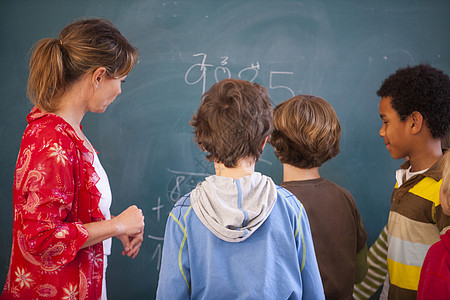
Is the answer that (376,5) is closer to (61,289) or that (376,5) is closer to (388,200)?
(388,200)

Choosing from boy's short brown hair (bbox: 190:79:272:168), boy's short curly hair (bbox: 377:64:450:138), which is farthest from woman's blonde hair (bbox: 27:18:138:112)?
boy's short curly hair (bbox: 377:64:450:138)

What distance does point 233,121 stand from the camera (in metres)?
0.90

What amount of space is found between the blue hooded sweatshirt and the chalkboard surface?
40.7 inches

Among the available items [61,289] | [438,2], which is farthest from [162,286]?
[438,2]

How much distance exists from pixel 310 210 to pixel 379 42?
116cm

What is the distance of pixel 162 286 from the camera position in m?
0.90

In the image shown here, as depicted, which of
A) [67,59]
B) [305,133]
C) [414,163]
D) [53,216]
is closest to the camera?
[53,216]

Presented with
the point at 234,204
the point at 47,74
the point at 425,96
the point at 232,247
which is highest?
the point at 47,74

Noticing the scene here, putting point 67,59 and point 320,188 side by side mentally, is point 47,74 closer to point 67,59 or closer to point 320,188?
point 67,59

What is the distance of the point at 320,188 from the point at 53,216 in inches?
32.7

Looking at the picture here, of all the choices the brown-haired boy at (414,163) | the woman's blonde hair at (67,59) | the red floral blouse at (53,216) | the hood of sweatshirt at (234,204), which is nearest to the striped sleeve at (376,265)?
the brown-haired boy at (414,163)

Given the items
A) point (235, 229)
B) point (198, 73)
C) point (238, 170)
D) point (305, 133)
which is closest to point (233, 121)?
point (238, 170)

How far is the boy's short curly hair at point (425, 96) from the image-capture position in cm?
134

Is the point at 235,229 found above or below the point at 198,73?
below
